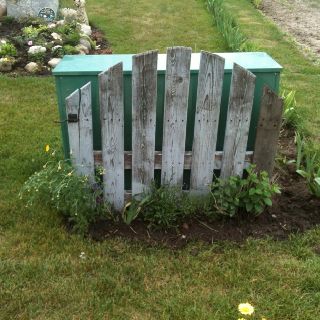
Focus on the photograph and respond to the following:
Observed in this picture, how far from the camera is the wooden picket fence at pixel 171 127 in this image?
112 inches

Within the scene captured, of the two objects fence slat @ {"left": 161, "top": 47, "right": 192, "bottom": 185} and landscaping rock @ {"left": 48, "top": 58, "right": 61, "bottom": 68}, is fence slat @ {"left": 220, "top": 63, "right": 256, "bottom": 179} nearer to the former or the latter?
fence slat @ {"left": 161, "top": 47, "right": 192, "bottom": 185}

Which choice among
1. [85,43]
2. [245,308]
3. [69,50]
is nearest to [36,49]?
[69,50]

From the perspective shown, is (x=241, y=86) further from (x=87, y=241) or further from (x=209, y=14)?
(x=209, y=14)

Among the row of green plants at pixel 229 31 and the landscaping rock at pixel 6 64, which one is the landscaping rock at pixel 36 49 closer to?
the landscaping rock at pixel 6 64

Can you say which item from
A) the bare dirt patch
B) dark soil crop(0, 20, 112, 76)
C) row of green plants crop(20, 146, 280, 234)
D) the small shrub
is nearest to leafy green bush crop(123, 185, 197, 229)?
row of green plants crop(20, 146, 280, 234)

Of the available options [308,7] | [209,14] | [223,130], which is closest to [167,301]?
[223,130]

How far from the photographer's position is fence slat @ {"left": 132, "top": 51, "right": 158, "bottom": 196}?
2.80m

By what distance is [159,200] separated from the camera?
10.6 ft

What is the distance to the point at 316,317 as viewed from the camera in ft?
8.20

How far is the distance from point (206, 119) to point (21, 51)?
16.2 feet

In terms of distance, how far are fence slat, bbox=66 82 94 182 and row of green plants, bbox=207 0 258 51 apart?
3.89 m

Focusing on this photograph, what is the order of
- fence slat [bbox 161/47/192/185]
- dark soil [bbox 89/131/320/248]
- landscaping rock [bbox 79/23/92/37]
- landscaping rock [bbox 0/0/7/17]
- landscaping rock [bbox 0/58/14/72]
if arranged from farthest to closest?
landscaping rock [bbox 0/0/7/17] < landscaping rock [bbox 79/23/92/37] < landscaping rock [bbox 0/58/14/72] < dark soil [bbox 89/131/320/248] < fence slat [bbox 161/47/192/185]

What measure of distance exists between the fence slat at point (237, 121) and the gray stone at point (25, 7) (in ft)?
22.8

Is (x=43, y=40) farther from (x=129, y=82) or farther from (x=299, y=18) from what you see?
(x=299, y=18)
